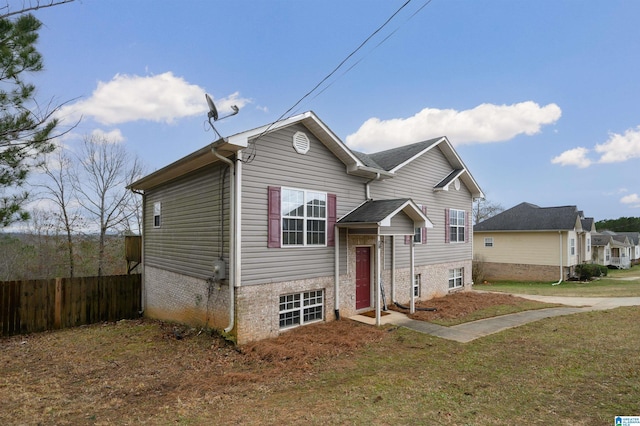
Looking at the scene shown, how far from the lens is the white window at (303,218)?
888 centimetres

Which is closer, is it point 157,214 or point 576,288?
point 157,214

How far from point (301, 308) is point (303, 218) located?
2.60 m

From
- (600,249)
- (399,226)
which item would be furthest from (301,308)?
(600,249)

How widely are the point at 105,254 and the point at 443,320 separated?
1929 cm

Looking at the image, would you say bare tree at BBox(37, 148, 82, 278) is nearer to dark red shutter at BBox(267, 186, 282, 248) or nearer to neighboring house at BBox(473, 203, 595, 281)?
dark red shutter at BBox(267, 186, 282, 248)

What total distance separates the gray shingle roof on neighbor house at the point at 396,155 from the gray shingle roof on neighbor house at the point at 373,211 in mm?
2215

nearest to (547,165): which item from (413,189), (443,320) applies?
(413,189)

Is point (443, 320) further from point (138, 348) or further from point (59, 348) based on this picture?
point (59, 348)

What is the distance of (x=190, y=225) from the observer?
10.0 m

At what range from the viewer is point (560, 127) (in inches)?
696

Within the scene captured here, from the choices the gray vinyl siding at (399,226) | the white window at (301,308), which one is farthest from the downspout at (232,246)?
the gray vinyl siding at (399,226)

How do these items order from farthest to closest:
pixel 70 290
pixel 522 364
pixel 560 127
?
pixel 560 127
pixel 70 290
pixel 522 364

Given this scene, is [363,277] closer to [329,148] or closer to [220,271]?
[329,148]

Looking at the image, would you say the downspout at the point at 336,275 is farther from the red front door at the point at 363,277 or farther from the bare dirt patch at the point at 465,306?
the bare dirt patch at the point at 465,306
